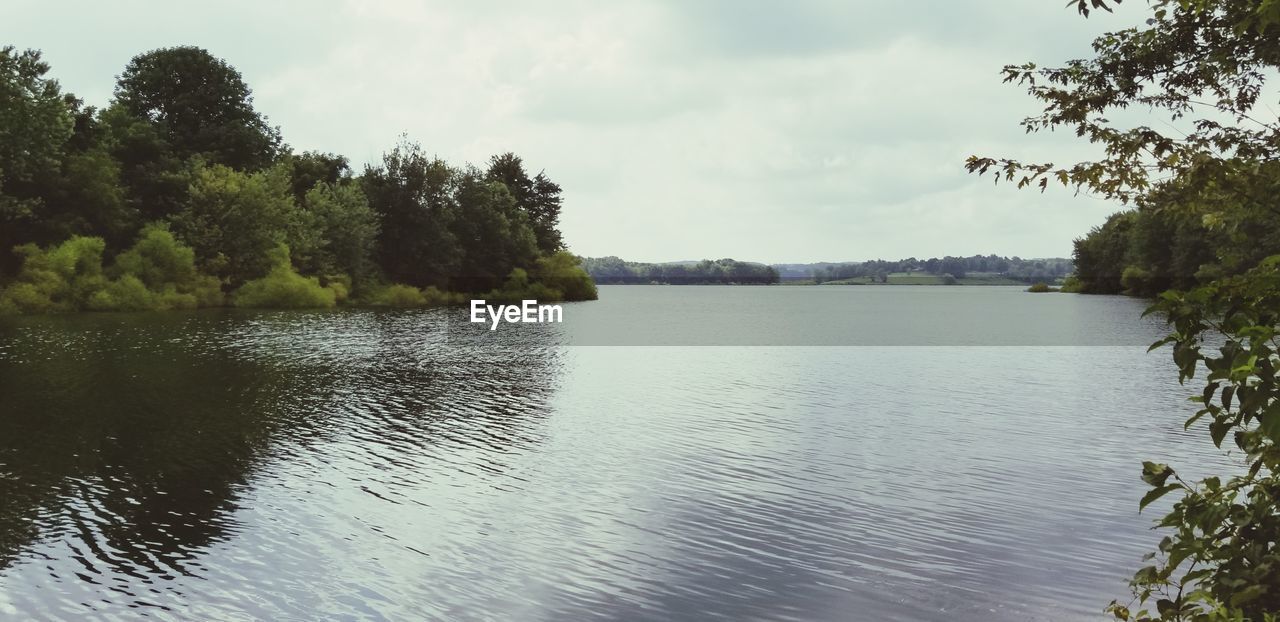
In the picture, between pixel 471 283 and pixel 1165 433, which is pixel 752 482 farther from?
pixel 471 283

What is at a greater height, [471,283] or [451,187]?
[451,187]

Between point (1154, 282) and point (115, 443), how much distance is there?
138687 mm

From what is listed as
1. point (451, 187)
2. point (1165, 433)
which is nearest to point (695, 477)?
point (1165, 433)

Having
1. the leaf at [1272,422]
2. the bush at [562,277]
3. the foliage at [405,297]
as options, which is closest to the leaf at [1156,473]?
the leaf at [1272,422]

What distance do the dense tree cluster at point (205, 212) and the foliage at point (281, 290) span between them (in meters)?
0.13

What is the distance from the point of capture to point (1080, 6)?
281 inches

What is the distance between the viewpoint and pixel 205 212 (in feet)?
271

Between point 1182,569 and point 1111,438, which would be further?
point 1111,438

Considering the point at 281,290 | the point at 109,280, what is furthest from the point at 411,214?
the point at 109,280

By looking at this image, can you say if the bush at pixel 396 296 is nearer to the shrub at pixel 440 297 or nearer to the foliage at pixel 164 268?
the shrub at pixel 440 297

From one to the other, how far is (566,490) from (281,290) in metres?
74.5

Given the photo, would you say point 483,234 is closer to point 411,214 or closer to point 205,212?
point 411,214

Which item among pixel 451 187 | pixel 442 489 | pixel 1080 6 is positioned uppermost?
pixel 451 187

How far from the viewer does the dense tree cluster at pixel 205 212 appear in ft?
229
